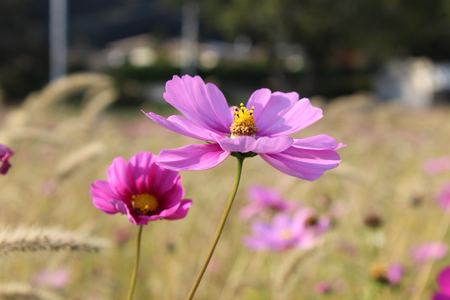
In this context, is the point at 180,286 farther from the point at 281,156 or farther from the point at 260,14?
the point at 260,14

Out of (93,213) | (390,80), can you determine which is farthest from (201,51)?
(93,213)

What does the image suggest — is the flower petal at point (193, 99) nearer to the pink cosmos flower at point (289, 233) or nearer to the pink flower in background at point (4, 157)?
the pink flower in background at point (4, 157)

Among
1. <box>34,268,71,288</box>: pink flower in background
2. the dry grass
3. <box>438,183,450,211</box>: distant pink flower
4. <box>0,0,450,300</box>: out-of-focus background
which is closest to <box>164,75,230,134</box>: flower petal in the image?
<box>0,0,450,300</box>: out-of-focus background

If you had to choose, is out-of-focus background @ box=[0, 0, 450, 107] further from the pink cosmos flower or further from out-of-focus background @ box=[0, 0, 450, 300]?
the pink cosmos flower

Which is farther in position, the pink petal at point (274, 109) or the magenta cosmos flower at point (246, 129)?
the pink petal at point (274, 109)

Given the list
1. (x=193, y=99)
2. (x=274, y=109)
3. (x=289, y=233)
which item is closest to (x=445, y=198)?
(x=289, y=233)

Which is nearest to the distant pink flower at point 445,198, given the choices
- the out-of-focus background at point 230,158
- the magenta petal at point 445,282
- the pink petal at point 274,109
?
the out-of-focus background at point 230,158
